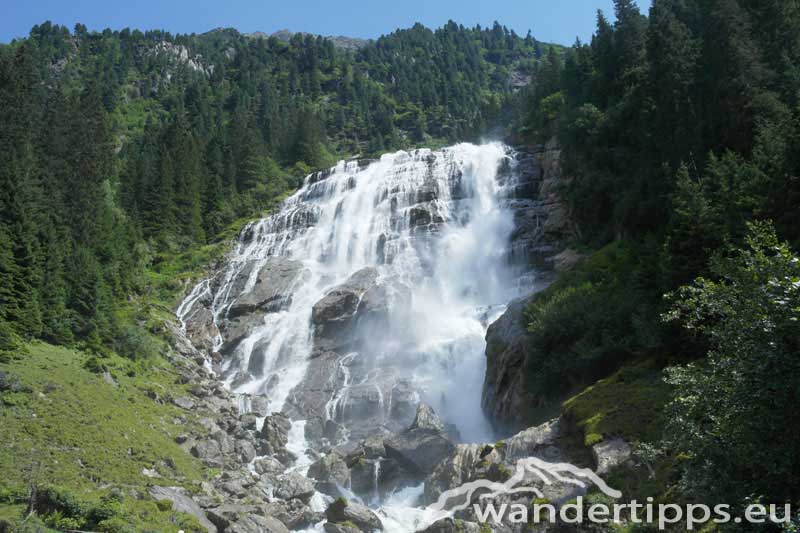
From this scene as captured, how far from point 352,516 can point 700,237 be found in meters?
18.8

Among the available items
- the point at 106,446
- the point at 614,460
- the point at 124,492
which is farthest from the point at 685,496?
the point at 106,446

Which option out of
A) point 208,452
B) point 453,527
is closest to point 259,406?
point 208,452

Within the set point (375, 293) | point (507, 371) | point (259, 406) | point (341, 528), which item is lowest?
point (341, 528)

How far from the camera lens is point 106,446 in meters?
28.6

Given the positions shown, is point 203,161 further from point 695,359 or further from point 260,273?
point 695,359

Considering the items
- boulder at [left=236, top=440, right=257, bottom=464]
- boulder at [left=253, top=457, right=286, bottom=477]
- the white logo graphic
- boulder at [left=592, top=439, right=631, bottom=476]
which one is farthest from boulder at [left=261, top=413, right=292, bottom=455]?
boulder at [left=592, top=439, right=631, bottom=476]

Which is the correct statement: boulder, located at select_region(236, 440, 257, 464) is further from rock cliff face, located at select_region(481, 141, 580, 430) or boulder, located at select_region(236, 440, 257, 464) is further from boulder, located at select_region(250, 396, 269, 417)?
rock cliff face, located at select_region(481, 141, 580, 430)

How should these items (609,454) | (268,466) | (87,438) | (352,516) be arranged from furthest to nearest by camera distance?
(268,466) → (87,438) → (352,516) → (609,454)

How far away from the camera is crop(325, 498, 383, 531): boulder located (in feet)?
85.7

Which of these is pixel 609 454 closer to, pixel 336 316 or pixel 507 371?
pixel 507 371

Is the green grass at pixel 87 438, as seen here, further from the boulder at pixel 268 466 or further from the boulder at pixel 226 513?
the boulder at pixel 268 466

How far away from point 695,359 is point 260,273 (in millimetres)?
41938

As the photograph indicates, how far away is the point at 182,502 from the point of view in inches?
1000

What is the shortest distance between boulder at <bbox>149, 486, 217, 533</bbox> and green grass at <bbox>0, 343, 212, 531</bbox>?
52cm
